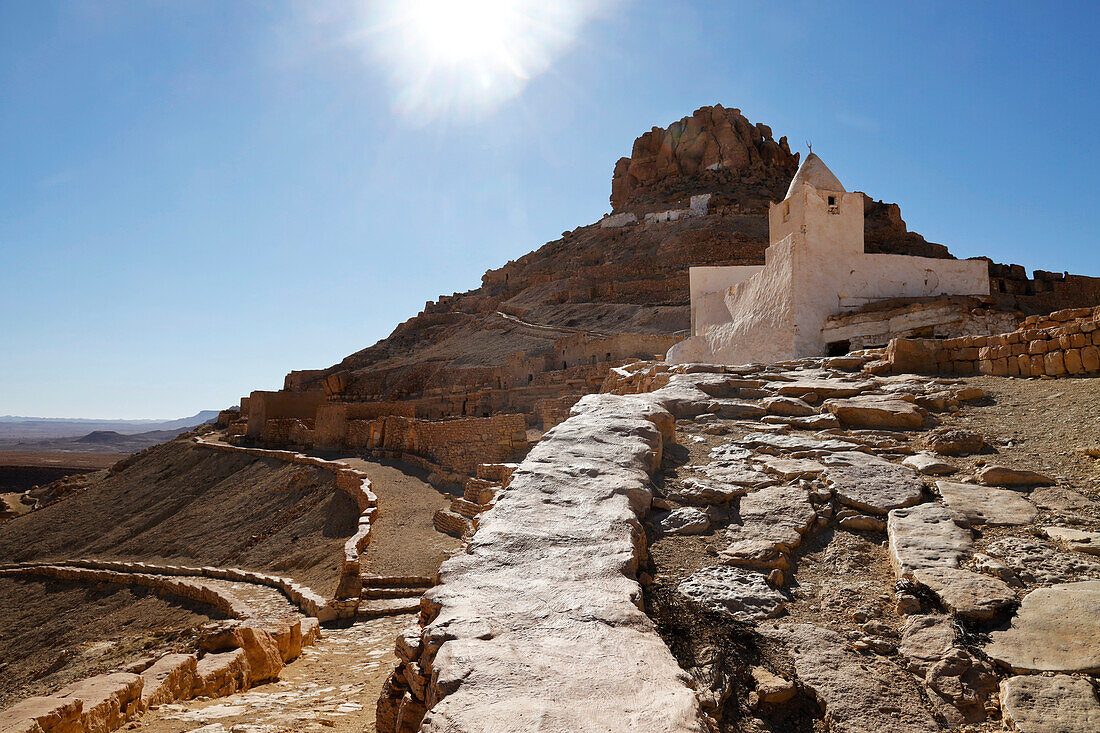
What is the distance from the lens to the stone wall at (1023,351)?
5375mm

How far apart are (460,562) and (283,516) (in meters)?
14.0

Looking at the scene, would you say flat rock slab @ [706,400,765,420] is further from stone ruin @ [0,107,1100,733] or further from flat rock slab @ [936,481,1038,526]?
flat rock slab @ [936,481,1038,526]

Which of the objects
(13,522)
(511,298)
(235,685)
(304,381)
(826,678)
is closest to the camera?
(826,678)

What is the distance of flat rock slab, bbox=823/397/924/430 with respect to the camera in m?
4.77

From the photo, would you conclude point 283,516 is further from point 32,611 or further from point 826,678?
point 826,678

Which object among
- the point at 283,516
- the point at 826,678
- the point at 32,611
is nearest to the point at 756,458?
the point at 826,678

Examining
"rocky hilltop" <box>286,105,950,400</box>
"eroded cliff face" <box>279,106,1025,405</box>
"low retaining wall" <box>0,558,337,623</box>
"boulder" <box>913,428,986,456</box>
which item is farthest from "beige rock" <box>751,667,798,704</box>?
"eroded cliff face" <box>279,106,1025,405</box>

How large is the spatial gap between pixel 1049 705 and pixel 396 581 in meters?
8.99

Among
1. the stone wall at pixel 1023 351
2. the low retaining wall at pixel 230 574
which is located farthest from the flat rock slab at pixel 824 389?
the low retaining wall at pixel 230 574

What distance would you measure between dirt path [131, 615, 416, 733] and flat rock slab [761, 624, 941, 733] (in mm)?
3396

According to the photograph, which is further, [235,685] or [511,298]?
[511,298]

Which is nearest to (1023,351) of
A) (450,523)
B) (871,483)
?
(871,483)

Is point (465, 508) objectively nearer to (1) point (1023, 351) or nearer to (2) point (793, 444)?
(2) point (793, 444)

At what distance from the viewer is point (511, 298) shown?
48.4 m
